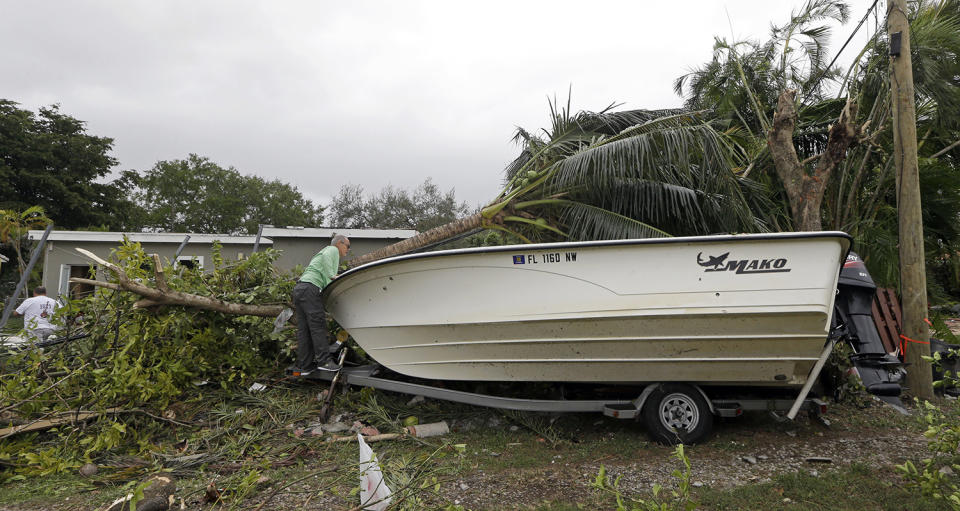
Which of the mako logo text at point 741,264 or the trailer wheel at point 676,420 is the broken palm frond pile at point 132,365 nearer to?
the trailer wheel at point 676,420

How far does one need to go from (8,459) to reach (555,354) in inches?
158

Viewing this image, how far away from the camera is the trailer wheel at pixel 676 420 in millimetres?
4117

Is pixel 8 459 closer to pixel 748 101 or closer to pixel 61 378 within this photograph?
pixel 61 378

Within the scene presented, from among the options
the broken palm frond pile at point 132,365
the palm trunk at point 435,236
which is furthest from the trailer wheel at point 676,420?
the broken palm frond pile at point 132,365

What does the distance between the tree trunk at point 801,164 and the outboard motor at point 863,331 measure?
194cm

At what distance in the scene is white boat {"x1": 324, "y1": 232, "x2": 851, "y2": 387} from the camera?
360 centimetres

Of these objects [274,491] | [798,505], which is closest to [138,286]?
[274,491]

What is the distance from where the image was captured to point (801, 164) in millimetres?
6410

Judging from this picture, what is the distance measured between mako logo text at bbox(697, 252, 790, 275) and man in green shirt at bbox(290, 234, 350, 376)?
303cm

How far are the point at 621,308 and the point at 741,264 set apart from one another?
2.69 feet

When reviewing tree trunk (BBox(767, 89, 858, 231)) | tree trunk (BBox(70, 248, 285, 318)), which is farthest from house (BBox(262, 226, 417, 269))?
tree trunk (BBox(767, 89, 858, 231))

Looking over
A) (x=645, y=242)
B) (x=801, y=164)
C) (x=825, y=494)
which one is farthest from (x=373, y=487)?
(x=801, y=164)

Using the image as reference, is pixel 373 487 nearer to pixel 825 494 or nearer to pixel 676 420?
pixel 676 420

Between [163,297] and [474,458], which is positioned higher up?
[163,297]
